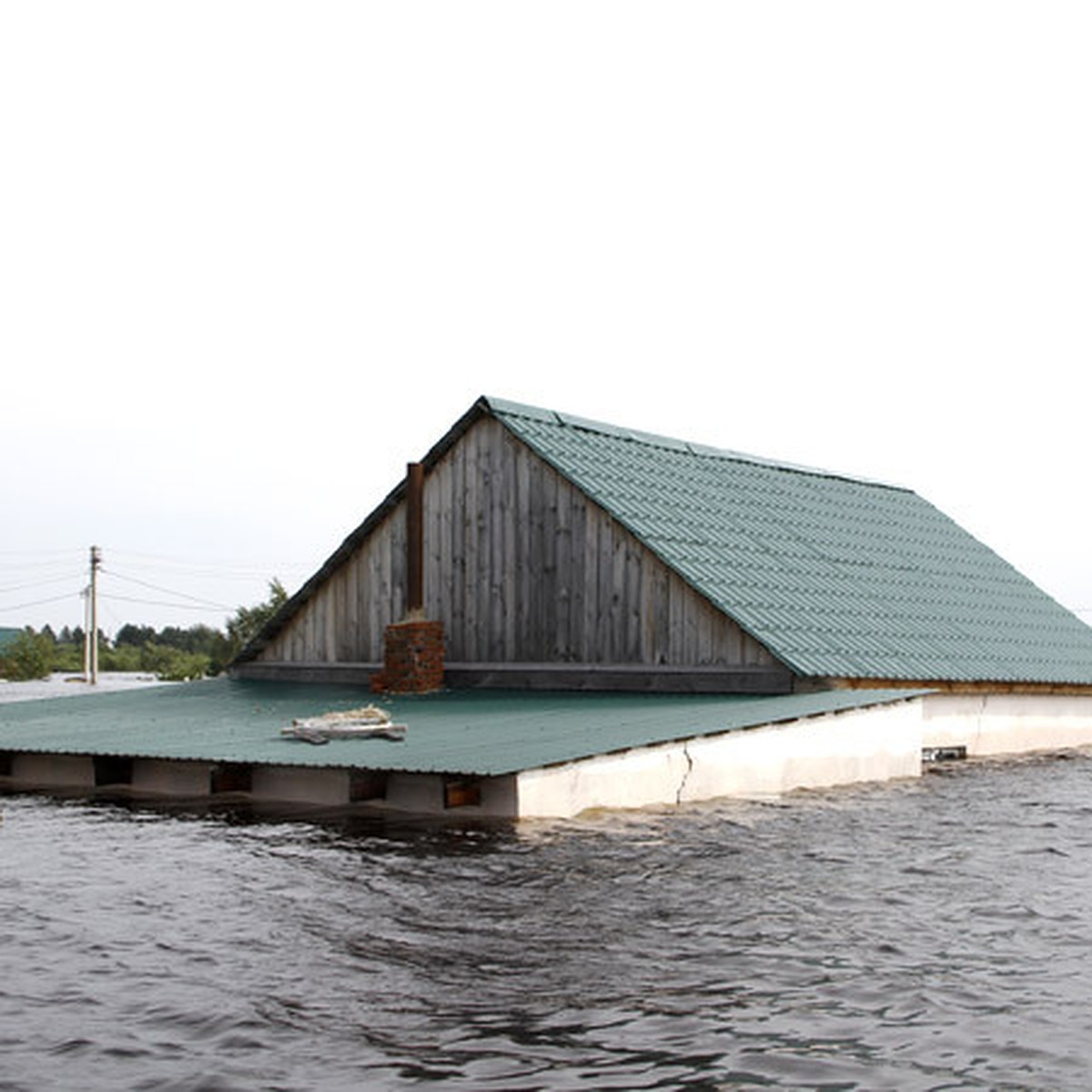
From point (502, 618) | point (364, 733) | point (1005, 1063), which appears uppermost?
point (502, 618)

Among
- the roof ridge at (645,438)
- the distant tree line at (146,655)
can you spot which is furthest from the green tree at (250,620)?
the roof ridge at (645,438)

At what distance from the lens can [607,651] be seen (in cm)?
2150

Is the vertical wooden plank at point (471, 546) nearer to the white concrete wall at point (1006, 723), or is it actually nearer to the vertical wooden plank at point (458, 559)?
the vertical wooden plank at point (458, 559)

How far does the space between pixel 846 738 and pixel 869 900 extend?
7.44m

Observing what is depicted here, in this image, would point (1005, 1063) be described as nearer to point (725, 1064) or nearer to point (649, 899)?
point (725, 1064)

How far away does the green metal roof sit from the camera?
70.0ft

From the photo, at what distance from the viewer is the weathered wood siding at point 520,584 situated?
20.9m

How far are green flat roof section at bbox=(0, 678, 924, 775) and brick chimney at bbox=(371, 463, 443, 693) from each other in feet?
1.93

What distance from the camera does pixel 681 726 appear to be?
16.5 meters

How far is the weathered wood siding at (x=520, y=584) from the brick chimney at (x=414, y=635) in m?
0.27

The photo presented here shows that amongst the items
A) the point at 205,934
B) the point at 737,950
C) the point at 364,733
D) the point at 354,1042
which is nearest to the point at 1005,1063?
the point at 737,950

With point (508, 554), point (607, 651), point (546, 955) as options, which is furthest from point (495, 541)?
point (546, 955)

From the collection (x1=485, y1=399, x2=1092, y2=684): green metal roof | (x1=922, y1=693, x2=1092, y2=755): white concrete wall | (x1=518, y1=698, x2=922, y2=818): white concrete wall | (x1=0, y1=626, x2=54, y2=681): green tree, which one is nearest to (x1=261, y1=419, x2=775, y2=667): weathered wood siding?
(x1=485, y1=399, x2=1092, y2=684): green metal roof

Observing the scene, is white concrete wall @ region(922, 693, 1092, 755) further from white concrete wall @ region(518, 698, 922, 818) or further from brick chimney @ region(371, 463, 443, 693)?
brick chimney @ region(371, 463, 443, 693)
